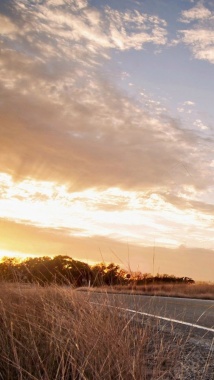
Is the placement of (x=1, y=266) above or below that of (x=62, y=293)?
above

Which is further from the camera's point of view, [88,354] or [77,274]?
[77,274]

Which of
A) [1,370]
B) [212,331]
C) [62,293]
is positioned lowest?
[1,370]

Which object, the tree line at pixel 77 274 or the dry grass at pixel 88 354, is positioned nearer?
the dry grass at pixel 88 354

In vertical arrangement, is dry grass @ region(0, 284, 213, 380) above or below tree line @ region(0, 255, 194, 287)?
below

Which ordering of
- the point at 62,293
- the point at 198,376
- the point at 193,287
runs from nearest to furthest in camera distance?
the point at 198,376 < the point at 62,293 < the point at 193,287

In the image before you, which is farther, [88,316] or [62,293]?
[62,293]

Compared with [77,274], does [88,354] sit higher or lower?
lower

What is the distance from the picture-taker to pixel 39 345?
5.21 metres

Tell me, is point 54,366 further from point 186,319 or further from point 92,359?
point 186,319

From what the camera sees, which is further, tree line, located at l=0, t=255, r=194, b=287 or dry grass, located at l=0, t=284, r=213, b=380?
tree line, located at l=0, t=255, r=194, b=287

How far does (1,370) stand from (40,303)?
234 centimetres

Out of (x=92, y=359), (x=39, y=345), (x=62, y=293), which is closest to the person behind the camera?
(x=92, y=359)

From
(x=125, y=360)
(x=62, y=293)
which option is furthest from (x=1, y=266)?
(x=125, y=360)

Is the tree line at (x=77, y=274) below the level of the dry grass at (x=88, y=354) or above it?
above
